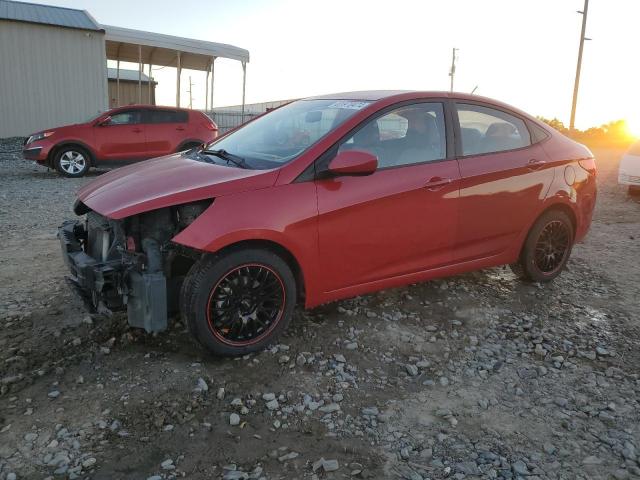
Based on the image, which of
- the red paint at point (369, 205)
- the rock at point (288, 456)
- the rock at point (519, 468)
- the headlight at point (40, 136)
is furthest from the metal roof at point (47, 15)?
the rock at point (519, 468)

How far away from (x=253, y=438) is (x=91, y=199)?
1.91 metres

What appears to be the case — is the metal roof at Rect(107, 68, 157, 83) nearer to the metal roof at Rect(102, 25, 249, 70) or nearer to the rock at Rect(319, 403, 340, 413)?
the metal roof at Rect(102, 25, 249, 70)

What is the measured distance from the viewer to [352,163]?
3.51 m

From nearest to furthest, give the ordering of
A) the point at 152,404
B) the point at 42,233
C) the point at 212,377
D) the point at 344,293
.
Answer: the point at 152,404 < the point at 212,377 < the point at 344,293 < the point at 42,233

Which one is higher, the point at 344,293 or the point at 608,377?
the point at 344,293

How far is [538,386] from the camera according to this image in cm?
339

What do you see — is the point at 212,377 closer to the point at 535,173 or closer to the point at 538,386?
the point at 538,386

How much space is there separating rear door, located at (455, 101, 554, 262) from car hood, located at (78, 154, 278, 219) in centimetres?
170

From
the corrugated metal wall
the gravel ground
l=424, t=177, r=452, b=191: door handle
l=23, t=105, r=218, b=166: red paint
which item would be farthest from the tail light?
the corrugated metal wall

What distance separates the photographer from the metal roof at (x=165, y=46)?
1869 centimetres

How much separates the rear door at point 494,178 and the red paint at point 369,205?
0.04ft

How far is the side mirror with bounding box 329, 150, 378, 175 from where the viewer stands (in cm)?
350

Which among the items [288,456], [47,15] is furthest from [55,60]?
[288,456]

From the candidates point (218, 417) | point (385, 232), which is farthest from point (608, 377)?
point (218, 417)
